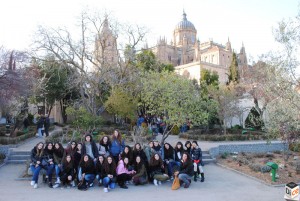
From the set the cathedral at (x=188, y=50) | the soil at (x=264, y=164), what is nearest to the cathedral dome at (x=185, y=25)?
the cathedral at (x=188, y=50)

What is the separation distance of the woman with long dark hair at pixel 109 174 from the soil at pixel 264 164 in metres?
5.24

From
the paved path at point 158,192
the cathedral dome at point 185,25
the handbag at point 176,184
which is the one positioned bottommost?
the paved path at point 158,192

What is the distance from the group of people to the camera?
375 inches

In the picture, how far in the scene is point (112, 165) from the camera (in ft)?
31.5

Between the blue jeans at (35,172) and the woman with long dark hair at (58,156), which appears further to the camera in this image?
the woman with long dark hair at (58,156)

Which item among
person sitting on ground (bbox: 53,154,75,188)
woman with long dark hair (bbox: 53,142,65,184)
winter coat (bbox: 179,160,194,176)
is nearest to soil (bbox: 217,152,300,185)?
winter coat (bbox: 179,160,194,176)

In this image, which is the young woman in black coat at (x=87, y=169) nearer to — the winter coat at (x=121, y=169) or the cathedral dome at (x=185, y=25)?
the winter coat at (x=121, y=169)

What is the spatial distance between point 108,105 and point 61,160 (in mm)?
13991

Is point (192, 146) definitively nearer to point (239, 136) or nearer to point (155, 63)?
point (239, 136)

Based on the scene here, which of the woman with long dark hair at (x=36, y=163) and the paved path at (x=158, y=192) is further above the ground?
the woman with long dark hair at (x=36, y=163)

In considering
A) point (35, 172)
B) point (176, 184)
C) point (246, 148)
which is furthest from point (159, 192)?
point (246, 148)

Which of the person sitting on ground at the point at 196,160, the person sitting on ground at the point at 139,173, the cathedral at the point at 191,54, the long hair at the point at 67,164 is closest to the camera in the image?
the long hair at the point at 67,164

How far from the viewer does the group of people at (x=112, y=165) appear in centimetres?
952

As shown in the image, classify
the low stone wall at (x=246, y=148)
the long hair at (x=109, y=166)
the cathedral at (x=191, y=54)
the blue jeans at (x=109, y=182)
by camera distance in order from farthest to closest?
1. the cathedral at (x=191, y=54)
2. the low stone wall at (x=246, y=148)
3. the long hair at (x=109, y=166)
4. the blue jeans at (x=109, y=182)
